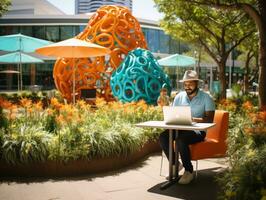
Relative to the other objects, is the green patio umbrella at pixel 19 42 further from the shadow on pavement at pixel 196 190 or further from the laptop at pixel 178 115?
the shadow on pavement at pixel 196 190

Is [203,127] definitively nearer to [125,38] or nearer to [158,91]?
[158,91]

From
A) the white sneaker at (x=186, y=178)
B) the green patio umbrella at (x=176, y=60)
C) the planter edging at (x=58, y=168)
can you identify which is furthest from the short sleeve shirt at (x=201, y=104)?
the green patio umbrella at (x=176, y=60)

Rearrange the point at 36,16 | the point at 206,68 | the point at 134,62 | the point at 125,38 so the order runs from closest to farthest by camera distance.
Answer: the point at 134,62 → the point at 125,38 → the point at 36,16 → the point at 206,68

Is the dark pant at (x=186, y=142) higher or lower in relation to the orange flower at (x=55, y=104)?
lower

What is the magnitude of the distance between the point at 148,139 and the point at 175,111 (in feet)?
8.08

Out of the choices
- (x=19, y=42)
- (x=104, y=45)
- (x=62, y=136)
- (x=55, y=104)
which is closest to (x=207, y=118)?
(x=62, y=136)

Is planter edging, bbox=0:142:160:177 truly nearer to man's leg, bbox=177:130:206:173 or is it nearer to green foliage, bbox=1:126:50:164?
green foliage, bbox=1:126:50:164

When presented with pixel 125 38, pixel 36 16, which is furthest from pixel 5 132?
pixel 36 16

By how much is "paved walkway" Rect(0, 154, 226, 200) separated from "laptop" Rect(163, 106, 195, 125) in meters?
0.99

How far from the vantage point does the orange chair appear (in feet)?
18.3

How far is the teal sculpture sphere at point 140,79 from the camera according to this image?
11883 millimetres

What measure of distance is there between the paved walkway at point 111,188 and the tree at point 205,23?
9969 mm

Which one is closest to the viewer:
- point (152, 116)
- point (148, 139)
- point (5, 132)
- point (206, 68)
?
point (5, 132)

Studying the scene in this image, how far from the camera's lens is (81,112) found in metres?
7.97
